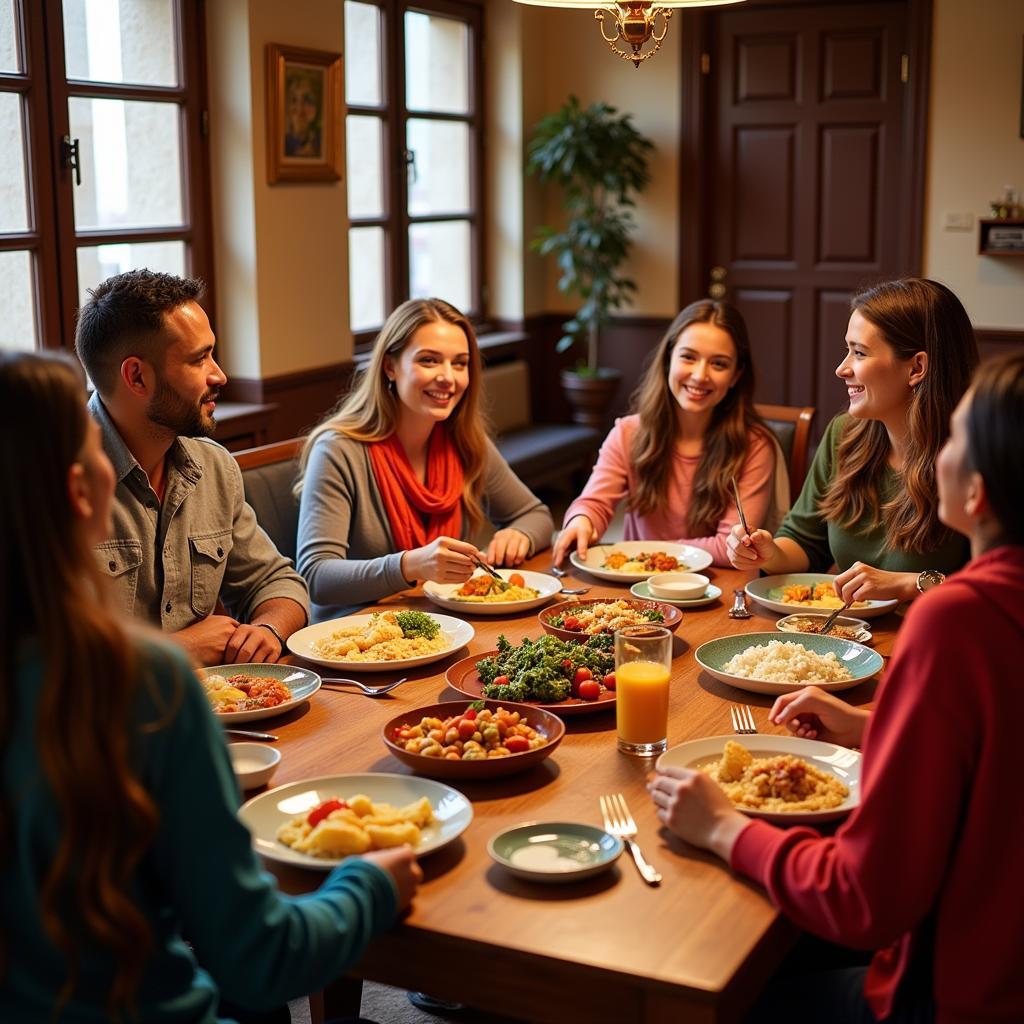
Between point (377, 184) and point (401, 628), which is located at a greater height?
point (377, 184)

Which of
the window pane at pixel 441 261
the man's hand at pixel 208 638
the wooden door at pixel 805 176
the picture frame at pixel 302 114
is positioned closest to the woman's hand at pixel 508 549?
the man's hand at pixel 208 638

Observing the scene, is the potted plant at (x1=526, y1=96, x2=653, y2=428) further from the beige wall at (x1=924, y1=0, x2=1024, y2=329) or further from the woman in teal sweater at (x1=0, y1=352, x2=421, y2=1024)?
the woman in teal sweater at (x1=0, y1=352, x2=421, y2=1024)

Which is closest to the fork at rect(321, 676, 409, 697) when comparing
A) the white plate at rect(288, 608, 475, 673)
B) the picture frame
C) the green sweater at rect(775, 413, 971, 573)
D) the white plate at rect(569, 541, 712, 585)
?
the white plate at rect(288, 608, 475, 673)

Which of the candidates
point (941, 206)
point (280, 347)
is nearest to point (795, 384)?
point (941, 206)

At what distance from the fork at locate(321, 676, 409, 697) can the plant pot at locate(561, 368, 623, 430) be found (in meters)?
4.87

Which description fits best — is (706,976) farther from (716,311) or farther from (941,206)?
(941,206)

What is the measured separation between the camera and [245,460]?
2.82m

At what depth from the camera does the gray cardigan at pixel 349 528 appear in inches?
100

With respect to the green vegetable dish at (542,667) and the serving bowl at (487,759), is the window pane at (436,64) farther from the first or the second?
the serving bowl at (487,759)

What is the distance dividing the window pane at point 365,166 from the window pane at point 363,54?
0.11 m

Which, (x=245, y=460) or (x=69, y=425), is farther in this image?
(x=245, y=460)

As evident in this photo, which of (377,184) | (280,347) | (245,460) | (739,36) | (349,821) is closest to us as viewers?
(349,821)

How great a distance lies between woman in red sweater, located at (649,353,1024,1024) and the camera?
121cm

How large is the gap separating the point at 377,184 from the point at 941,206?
2.60 m
